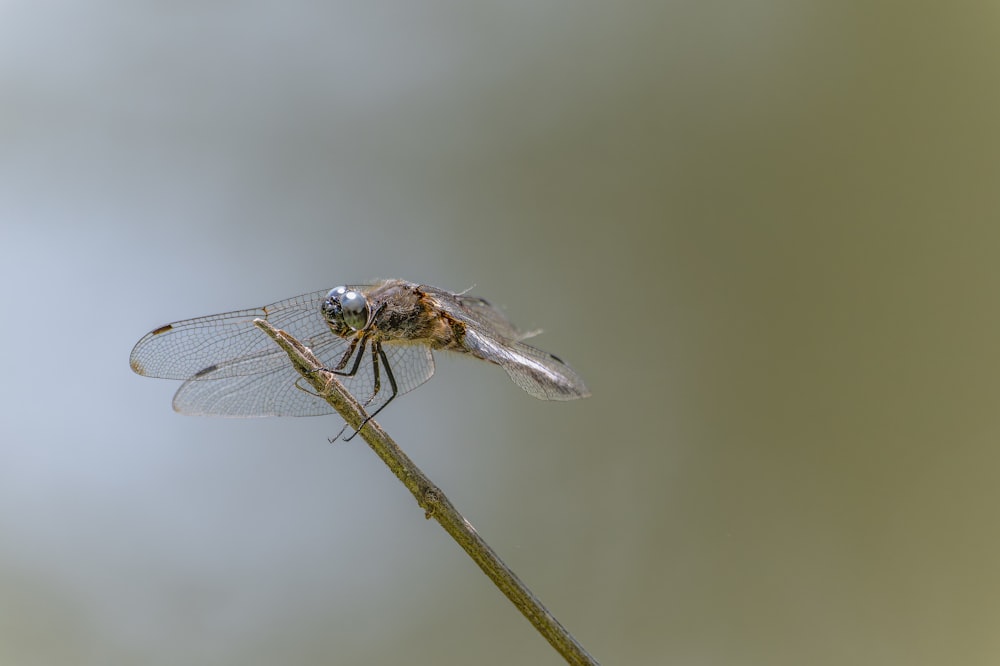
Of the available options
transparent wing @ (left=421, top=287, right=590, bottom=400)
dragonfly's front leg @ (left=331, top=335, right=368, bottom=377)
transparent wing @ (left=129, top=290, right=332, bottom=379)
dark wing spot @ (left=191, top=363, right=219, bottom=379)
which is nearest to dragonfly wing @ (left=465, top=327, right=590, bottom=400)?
transparent wing @ (left=421, top=287, right=590, bottom=400)

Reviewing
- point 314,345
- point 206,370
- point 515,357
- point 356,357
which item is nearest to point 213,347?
point 206,370

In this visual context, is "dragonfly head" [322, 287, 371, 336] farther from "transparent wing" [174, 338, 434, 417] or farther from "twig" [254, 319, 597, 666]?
"twig" [254, 319, 597, 666]

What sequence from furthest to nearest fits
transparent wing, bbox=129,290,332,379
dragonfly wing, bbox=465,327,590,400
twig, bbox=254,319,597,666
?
transparent wing, bbox=129,290,332,379, dragonfly wing, bbox=465,327,590,400, twig, bbox=254,319,597,666

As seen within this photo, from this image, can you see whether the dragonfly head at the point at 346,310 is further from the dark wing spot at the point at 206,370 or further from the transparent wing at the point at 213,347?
the dark wing spot at the point at 206,370

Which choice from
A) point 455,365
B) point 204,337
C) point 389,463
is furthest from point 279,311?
point 455,365

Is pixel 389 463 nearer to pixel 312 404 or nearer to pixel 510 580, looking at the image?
pixel 510 580

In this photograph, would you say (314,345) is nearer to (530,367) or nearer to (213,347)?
(213,347)

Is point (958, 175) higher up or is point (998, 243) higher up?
point (958, 175)
